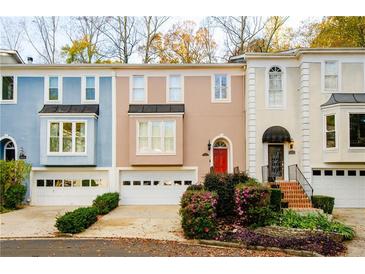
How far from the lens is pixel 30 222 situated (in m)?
14.1

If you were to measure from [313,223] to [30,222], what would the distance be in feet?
34.1

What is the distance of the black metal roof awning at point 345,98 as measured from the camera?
16.9m

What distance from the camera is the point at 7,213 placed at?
53.3ft

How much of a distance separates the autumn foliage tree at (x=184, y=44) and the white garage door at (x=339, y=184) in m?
14.5

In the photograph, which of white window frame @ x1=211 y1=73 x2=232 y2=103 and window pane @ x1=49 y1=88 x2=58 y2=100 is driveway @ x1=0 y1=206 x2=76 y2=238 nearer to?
window pane @ x1=49 y1=88 x2=58 y2=100

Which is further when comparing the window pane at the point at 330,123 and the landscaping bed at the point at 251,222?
the window pane at the point at 330,123

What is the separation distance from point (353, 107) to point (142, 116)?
10.1m

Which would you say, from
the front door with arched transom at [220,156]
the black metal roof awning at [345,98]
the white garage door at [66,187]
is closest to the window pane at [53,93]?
the white garage door at [66,187]

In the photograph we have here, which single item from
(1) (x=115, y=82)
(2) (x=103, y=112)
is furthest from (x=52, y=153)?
(1) (x=115, y=82)

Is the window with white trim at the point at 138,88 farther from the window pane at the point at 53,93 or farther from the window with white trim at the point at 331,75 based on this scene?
the window with white trim at the point at 331,75

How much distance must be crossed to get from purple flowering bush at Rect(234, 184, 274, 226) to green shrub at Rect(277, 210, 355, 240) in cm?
72

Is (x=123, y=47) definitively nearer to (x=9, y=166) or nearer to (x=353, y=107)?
(x=9, y=166)

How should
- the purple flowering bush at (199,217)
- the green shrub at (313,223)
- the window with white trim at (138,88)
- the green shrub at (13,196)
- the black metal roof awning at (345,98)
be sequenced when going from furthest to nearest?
the window with white trim at (138,88), the green shrub at (13,196), the black metal roof awning at (345,98), the green shrub at (313,223), the purple flowering bush at (199,217)

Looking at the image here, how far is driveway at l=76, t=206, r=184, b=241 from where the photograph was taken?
11820 millimetres
